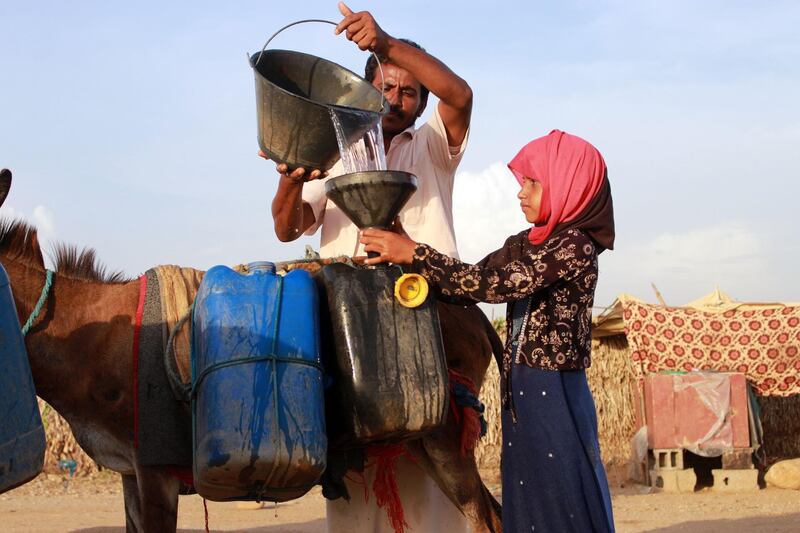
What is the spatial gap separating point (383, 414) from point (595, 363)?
1073 centimetres

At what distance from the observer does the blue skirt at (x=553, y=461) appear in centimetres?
342

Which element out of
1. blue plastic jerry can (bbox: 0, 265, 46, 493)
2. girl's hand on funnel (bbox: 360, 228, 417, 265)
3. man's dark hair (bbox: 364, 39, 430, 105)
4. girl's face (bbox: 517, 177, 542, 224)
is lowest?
blue plastic jerry can (bbox: 0, 265, 46, 493)

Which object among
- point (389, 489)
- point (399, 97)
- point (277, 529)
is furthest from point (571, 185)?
point (277, 529)

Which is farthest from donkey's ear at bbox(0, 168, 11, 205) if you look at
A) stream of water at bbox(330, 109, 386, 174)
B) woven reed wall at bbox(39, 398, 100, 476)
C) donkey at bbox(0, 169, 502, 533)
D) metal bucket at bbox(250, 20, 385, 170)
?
woven reed wall at bbox(39, 398, 100, 476)

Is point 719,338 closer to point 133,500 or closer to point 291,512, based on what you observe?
point 291,512

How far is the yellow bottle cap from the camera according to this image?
359 centimetres

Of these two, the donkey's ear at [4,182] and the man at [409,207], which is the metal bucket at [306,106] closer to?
the man at [409,207]

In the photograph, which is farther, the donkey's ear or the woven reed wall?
the woven reed wall

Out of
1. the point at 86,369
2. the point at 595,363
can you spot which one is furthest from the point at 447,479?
the point at 595,363

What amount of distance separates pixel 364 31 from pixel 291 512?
23.5 ft

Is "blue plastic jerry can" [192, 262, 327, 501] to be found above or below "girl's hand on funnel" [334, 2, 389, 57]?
below

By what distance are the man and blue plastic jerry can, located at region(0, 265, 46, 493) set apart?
1.76 meters

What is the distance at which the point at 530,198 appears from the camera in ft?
12.0

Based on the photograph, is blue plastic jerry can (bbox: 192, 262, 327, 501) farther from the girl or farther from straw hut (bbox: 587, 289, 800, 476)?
straw hut (bbox: 587, 289, 800, 476)
